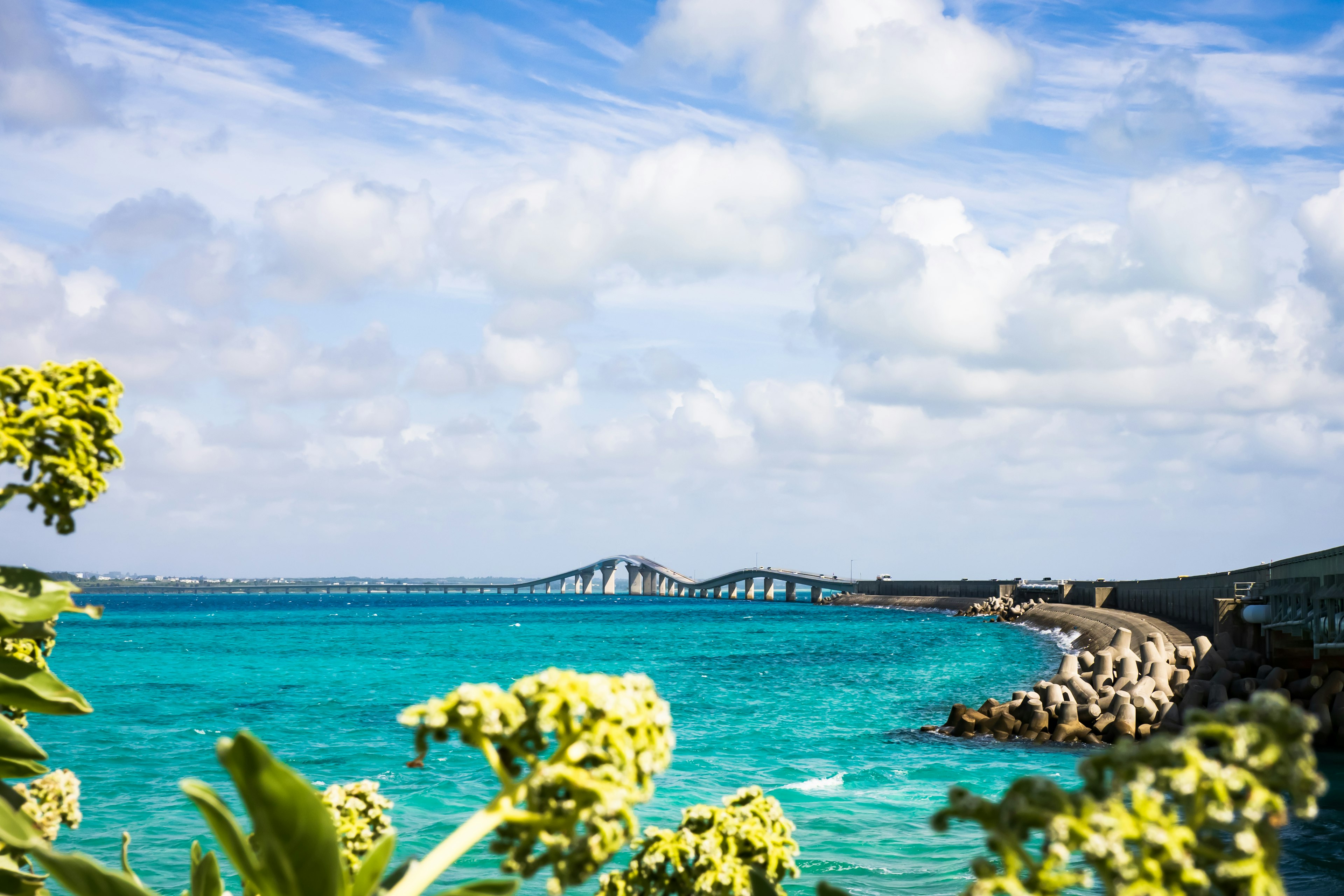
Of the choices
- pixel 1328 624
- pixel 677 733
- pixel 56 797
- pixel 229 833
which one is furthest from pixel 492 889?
pixel 677 733

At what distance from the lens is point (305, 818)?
248 cm

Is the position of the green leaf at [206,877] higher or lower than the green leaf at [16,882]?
lower

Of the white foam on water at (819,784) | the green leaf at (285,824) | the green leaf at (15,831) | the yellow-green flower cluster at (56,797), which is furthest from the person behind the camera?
the white foam on water at (819,784)

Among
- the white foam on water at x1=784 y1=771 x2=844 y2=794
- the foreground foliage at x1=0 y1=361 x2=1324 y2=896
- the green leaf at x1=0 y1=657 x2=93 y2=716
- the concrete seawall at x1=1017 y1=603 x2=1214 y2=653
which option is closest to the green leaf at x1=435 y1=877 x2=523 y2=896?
the foreground foliage at x1=0 y1=361 x2=1324 y2=896

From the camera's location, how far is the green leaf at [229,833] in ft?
8.15

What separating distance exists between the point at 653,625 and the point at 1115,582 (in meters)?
42.4

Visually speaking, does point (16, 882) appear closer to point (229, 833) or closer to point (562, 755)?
point (229, 833)

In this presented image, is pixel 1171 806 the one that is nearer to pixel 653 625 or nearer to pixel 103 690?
pixel 103 690

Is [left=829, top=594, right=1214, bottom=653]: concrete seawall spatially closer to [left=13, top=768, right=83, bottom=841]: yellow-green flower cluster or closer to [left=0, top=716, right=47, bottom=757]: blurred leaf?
[left=13, top=768, right=83, bottom=841]: yellow-green flower cluster

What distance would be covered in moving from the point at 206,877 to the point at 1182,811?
10.2 feet

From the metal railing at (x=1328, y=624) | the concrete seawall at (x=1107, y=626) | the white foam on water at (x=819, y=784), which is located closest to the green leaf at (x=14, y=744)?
the white foam on water at (x=819, y=784)

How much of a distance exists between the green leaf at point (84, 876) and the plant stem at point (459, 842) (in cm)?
64

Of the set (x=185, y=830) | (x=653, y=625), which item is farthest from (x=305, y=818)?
(x=653, y=625)

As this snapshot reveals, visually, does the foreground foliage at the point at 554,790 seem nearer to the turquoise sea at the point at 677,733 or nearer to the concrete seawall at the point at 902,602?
the turquoise sea at the point at 677,733
